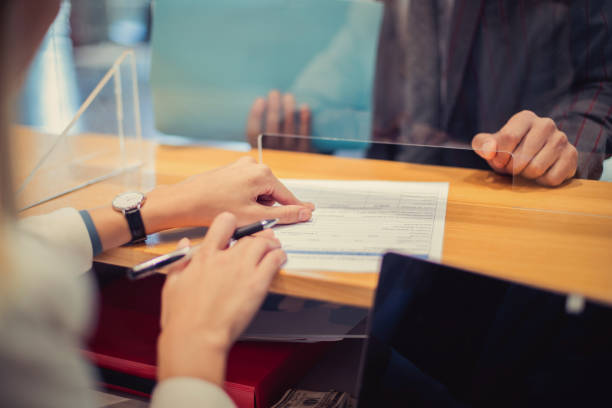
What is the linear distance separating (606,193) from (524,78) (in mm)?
377

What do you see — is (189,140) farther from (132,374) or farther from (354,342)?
(354,342)

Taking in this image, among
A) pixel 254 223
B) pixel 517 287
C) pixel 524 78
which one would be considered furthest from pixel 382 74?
pixel 517 287

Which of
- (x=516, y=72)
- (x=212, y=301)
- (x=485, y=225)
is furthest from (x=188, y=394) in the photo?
(x=516, y=72)

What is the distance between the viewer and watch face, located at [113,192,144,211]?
1.72ft

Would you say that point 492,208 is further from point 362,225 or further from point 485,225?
point 362,225

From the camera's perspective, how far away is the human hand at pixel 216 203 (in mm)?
521

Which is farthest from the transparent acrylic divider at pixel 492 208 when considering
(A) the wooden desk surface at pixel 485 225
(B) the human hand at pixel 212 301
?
(B) the human hand at pixel 212 301

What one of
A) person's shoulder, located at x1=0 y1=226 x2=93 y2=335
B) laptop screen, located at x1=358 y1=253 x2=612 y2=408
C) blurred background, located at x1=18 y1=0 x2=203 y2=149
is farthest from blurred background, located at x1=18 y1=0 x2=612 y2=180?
laptop screen, located at x1=358 y1=253 x2=612 y2=408

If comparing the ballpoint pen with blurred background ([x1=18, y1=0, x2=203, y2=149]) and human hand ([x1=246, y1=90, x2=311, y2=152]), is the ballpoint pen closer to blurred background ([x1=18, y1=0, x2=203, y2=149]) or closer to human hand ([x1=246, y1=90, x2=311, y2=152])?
blurred background ([x1=18, y1=0, x2=203, y2=149])

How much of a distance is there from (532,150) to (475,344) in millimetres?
368

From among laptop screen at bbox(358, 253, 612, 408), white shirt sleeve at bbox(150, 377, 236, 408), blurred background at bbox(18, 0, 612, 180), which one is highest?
blurred background at bbox(18, 0, 612, 180)

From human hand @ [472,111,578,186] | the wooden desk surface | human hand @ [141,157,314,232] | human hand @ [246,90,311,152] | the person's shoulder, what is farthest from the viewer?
human hand @ [246,90,311,152]

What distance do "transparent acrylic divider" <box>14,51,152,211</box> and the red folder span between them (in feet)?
0.56

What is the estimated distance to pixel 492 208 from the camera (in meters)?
0.58
